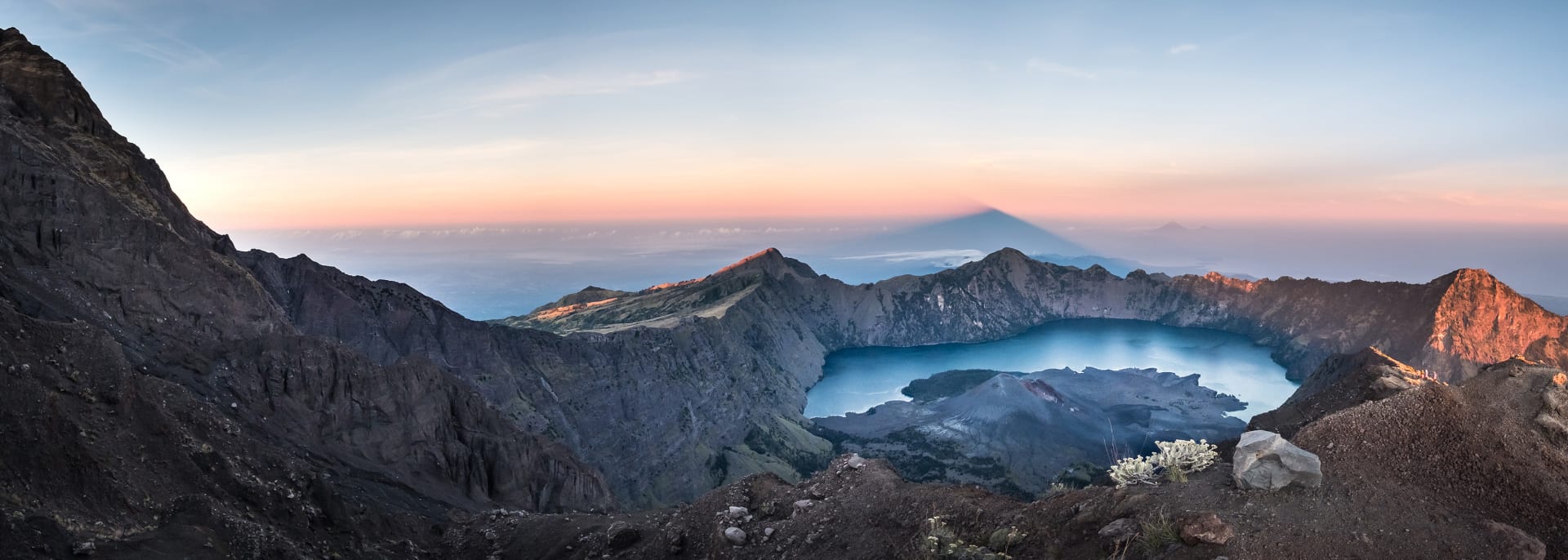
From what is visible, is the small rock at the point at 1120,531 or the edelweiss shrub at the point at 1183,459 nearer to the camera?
the small rock at the point at 1120,531

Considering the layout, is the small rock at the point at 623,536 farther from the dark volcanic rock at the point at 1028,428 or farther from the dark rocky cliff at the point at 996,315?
the dark volcanic rock at the point at 1028,428

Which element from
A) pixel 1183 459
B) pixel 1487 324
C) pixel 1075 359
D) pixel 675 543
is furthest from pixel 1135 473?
pixel 1075 359

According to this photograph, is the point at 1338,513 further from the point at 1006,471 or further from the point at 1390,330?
the point at 1390,330

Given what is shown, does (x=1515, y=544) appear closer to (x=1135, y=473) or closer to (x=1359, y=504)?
(x=1359, y=504)

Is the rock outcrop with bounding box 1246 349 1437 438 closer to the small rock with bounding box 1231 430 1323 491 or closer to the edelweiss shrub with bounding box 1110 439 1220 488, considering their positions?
the edelweiss shrub with bounding box 1110 439 1220 488

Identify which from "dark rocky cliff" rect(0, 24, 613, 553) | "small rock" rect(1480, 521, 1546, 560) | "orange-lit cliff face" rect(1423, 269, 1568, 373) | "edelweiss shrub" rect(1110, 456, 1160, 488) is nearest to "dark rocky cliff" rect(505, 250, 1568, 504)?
"orange-lit cliff face" rect(1423, 269, 1568, 373)

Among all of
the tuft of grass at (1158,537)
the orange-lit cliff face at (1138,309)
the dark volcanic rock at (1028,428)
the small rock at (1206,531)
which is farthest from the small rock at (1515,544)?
the orange-lit cliff face at (1138,309)
